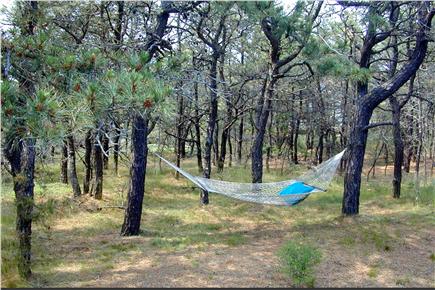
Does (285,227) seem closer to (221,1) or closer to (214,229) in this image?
(214,229)

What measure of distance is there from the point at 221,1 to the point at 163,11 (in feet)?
2.13

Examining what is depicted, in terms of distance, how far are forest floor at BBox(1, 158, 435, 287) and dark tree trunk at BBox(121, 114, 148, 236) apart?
5.9 inches

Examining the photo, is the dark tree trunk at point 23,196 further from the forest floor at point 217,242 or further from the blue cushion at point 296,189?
the blue cushion at point 296,189

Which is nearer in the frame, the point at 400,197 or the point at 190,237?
the point at 190,237

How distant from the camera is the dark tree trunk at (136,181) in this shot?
439 centimetres

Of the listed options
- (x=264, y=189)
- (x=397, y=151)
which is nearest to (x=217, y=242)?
(x=264, y=189)

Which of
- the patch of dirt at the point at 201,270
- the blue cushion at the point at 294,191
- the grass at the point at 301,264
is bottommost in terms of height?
the patch of dirt at the point at 201,270

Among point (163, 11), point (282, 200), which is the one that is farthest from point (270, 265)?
point (163, 11)

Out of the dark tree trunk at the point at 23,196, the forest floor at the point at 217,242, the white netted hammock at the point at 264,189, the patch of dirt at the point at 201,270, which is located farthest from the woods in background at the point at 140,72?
the patch of dirt at the point at 201,270

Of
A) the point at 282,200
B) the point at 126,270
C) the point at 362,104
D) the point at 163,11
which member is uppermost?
the point at 163,11

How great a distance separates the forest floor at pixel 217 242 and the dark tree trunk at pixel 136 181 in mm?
149

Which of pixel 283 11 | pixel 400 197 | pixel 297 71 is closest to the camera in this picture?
pixel 283 11

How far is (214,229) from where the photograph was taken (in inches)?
196

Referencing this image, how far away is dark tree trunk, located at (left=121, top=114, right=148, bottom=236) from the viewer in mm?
4391
